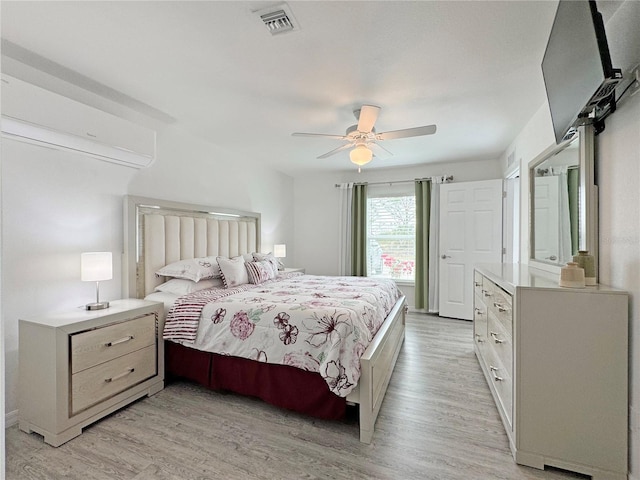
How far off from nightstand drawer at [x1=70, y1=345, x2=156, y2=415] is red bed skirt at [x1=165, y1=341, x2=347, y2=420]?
0.75 ft

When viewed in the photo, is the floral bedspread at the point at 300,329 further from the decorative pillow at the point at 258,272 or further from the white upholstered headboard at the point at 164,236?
the white upholstered headboard at the point at 164,236

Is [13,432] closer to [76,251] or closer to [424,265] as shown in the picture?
[76,251]

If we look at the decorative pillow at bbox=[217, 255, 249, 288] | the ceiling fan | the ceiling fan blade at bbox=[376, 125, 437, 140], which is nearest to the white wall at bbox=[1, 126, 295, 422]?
the decorative pillow at bbox=[217, 255, 249, 288]

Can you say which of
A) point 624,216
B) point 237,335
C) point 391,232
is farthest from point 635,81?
point 391,232

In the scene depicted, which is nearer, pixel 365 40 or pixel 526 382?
pixel 526 382

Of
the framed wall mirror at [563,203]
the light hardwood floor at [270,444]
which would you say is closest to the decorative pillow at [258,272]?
the light hardwood floor at [270,444]

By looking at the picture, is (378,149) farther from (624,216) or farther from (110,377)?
(110,377)

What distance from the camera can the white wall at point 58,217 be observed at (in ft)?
7.16

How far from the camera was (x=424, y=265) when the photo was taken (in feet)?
16.6

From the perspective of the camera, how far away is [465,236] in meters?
4.72

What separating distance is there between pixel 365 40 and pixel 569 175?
166cm

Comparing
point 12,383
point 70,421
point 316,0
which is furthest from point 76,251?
point 316,0

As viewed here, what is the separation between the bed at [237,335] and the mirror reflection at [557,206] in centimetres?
138

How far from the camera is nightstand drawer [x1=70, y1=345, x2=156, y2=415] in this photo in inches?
81.3
